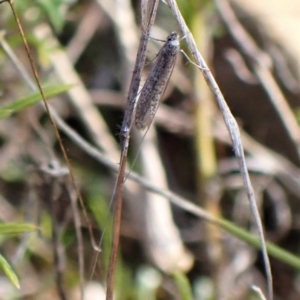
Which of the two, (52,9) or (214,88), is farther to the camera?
(52,9)

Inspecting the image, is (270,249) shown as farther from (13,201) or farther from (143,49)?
(13,201)

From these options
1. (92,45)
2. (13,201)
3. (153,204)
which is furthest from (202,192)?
(92,45)

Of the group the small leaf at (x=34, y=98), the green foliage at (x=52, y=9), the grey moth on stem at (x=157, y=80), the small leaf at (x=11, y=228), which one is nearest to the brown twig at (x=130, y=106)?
the grey moth on stem at (x=157, y=80)

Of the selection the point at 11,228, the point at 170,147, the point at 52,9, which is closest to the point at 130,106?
the point at 11,228

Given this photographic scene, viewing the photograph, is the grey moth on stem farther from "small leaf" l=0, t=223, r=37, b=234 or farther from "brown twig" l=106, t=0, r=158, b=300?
"small leaf" l=0, t=223, r=37, b=234

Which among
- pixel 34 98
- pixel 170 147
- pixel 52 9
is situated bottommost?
pixel 170 147

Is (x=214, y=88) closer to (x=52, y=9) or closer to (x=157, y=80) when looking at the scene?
(x=157, y=80)
